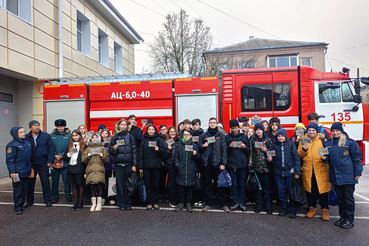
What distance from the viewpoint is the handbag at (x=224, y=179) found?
5.29m

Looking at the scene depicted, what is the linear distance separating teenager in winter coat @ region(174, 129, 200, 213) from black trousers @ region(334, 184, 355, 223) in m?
2.71

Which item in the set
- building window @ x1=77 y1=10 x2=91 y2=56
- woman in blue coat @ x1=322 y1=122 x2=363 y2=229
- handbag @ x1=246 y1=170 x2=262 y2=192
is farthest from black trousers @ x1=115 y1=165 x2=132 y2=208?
building window @ x1=77 y1=10 x2=91 y2=56

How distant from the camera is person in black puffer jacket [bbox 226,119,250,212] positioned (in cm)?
534

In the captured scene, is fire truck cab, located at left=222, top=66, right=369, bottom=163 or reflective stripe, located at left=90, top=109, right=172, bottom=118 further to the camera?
reflective stripe, located at left=90, top=109, right=172, bottom=118

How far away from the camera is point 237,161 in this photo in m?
5.35

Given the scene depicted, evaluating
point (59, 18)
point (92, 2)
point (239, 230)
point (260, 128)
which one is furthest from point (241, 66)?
point (239, 230)

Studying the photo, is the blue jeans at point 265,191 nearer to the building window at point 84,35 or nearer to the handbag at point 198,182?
→ the handbag at point 198,182

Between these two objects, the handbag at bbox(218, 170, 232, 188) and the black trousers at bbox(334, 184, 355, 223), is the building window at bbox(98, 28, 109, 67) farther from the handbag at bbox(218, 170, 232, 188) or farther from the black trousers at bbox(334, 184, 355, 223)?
the black trousers at bbox(334, 184, 355, 223)

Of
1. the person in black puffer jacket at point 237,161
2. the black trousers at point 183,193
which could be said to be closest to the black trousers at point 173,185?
the black trousers at point 183,193

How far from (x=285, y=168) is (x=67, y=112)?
625 centimetres

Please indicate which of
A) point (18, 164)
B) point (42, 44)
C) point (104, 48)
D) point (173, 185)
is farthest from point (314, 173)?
point (104, 48)

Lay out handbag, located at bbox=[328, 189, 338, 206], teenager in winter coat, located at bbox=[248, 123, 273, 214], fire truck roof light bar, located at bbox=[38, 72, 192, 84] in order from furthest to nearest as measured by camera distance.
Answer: fire truck roof light bar, located at bbox=[38, 72, 192, 84] → teenager in winter coat, located at bbox=[248, 123, 273, 214] → handbag, located at bbox=[328, 189, 338, 206]

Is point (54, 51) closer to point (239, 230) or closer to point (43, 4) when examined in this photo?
point (43, 4)

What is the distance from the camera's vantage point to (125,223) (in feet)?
15.6
